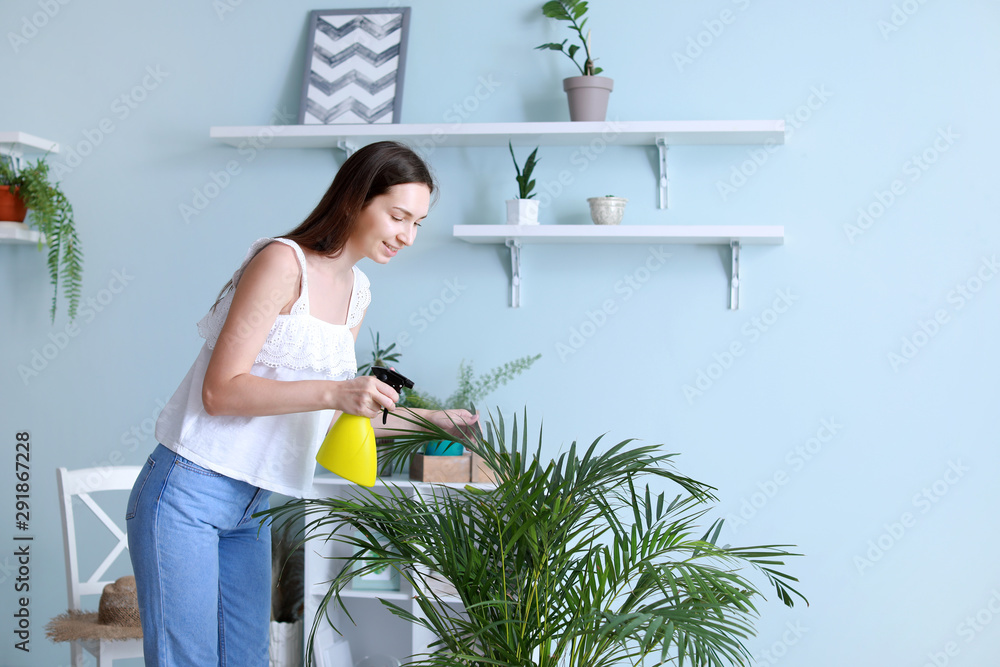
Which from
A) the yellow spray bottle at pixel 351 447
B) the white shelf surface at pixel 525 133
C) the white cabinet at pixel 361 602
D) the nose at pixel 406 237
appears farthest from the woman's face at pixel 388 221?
the white shelf surface at pixel 525 133

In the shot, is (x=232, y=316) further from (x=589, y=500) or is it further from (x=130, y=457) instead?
(x=130, y=457)

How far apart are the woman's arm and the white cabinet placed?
0.86 m

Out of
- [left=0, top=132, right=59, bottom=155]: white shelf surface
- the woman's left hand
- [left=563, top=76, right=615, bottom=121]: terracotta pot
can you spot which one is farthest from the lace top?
[left=0, top=132, right=59, bottom=155]: white shelf surface

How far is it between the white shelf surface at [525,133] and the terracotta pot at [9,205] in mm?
643

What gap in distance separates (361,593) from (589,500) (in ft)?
3.60

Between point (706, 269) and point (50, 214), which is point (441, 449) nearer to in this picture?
point (706, 269)

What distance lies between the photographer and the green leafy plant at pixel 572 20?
2.39m

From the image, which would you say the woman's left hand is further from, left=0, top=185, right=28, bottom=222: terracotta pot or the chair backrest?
left=0, top=185, right=28, bottom=222: terracotta pot

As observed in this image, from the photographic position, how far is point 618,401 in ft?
8.17

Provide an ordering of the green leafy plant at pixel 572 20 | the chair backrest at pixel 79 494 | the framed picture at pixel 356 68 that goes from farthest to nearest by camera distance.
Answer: the framed picture at pixel 356 68 < the green leafy plant at pixel 572 20 < the chair backrest at pixel 79 494

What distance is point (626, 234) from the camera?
231cm

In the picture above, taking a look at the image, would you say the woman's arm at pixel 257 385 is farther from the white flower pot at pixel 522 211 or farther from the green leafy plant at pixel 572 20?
the green leafy plant at pixel 572 20

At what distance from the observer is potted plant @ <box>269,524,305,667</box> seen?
2406mm

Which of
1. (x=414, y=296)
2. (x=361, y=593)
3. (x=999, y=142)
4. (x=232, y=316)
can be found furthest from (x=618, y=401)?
(x=232, y=316)
